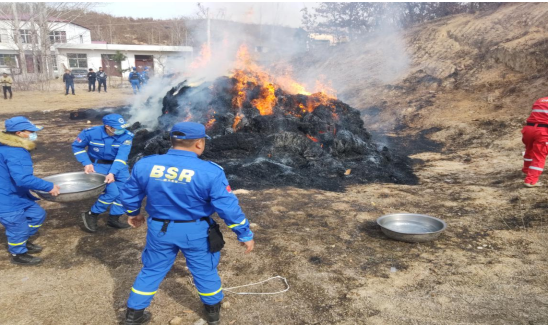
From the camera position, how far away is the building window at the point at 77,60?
40.8m

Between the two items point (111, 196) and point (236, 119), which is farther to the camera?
point (236, 119)

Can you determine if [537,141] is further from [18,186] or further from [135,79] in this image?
[135,79]

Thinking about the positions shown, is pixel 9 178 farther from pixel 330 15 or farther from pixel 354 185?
pixel 330 15

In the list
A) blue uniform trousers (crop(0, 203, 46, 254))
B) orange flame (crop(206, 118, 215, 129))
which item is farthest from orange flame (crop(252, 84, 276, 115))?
blue uniform trousers (crop(0, 203, 46, 254))

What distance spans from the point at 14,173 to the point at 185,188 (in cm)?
249

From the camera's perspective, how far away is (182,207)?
3055 mm

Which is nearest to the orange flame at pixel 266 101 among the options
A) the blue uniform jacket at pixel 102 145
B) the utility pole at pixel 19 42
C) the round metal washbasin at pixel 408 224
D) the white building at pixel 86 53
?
the blue uniform jacket at pixel 102 145

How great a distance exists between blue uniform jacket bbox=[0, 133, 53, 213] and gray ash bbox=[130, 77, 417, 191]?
4.02 m

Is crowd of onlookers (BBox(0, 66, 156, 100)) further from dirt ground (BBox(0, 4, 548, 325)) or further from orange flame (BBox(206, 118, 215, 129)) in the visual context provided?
dirt ground (BBox(0, 4, 548, 325))

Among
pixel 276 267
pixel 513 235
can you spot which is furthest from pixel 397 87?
pixel 276 267

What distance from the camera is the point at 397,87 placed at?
17.9 metres

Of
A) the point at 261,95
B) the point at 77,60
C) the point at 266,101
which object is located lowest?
the point at 266,101

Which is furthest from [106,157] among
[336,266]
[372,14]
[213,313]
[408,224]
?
[372,14]

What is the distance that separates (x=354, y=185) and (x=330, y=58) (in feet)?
61.1
